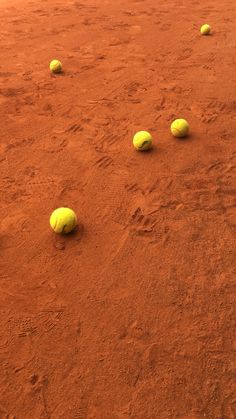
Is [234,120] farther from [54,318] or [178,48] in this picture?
[54,318]

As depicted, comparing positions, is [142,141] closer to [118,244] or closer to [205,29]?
[118,244]

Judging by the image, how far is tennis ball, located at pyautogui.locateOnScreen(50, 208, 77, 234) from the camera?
297 centimetres

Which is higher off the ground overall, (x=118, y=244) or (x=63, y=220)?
(x=63, y=220)

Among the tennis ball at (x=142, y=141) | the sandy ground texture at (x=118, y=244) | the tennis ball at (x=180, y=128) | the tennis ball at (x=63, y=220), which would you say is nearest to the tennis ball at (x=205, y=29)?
the sandy ground texture at (x=118, y=244)

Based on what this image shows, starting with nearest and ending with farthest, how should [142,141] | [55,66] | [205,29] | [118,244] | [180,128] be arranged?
[118,244], [142,141], [180,128], [55,66], [205,29]

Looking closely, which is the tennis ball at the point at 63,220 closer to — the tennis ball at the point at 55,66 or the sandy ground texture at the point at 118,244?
the sandy ground texture at the point at 118,244

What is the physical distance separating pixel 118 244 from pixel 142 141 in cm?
140

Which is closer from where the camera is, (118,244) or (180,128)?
(118,244)

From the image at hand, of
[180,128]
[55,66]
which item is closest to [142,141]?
[180,128]

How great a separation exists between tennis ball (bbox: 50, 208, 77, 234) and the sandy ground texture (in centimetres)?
8

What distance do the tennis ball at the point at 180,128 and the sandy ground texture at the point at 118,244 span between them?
10 cm

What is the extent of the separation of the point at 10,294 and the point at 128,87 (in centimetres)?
371

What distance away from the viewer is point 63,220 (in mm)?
2963

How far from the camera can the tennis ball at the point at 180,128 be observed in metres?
4.10
